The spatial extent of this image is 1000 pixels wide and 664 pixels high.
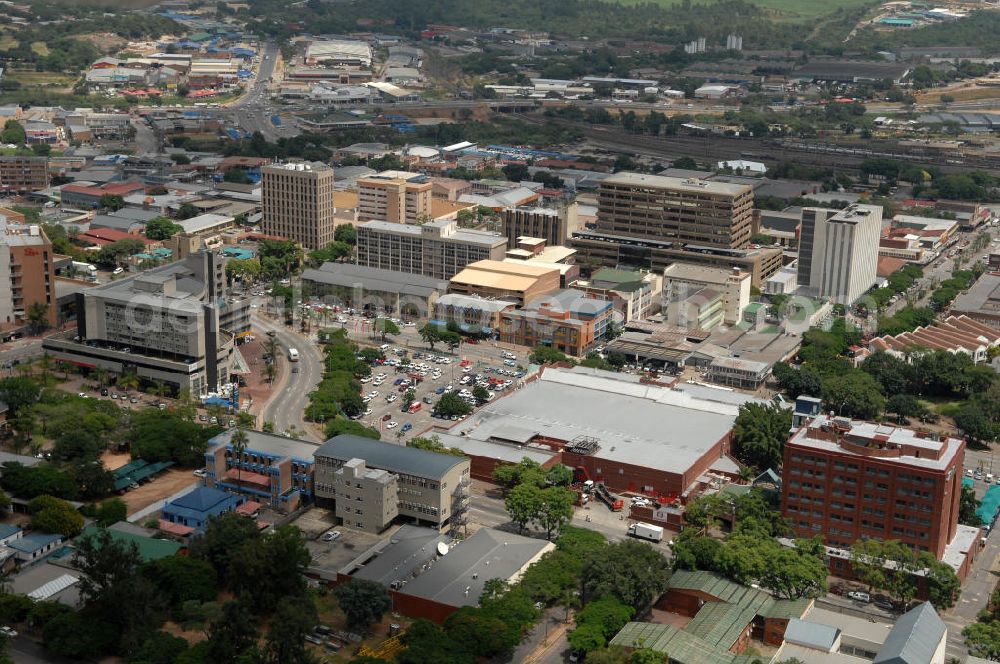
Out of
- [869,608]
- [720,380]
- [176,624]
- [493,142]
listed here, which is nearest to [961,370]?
[720,380]

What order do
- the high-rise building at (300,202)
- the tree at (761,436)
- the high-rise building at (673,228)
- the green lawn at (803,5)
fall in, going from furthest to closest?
1. the green lawn at (803,5)
2. the high-rise building at (300,202)
3. the high-rise building at (673,228)
4. the tree at (761,436)

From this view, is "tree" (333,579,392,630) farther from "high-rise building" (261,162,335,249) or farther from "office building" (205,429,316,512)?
"high-rise building" (261,162,335,249)

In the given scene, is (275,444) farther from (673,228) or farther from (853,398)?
(673,228)

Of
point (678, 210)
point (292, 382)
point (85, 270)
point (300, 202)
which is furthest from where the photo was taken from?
point (300, 202)

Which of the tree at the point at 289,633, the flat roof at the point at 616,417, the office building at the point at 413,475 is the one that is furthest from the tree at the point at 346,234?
the tree at the point at 289,633

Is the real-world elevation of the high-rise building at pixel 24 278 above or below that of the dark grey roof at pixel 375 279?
above

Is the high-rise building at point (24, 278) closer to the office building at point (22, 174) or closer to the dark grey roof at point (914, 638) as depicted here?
the office building at point (22, 174)

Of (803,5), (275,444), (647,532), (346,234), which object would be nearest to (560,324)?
(275,444)
